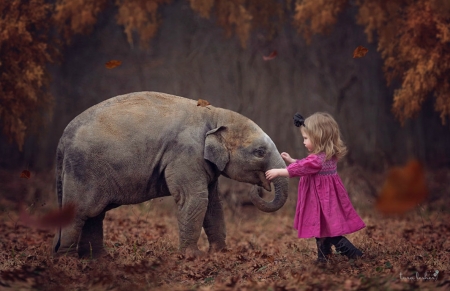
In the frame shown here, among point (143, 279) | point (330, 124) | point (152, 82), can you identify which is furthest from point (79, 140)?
point (152, 82)

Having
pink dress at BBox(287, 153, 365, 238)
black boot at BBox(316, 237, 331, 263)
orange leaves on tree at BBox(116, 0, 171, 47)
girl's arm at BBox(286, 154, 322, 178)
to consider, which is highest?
orange leaves on tree at BBox(116, 0, 171, 47)

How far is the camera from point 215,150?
24.7 feet

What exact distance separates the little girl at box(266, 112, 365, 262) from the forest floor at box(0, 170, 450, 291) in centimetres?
29

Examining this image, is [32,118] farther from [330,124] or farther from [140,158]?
[330,124]

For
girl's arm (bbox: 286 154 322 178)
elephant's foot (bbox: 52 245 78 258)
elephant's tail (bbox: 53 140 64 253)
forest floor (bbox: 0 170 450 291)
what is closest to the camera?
forest floor (bbox: 0 170 450 291)

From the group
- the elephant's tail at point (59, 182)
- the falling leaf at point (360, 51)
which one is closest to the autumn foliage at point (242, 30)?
the falling leaf at point (360, 51)

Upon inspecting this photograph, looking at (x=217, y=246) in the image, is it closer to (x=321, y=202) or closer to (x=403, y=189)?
(x=321, y=202)

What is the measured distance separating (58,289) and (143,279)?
0.78m

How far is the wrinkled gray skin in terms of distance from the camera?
24.7 ft

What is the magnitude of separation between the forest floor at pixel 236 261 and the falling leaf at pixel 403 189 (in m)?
Answer: 0.26

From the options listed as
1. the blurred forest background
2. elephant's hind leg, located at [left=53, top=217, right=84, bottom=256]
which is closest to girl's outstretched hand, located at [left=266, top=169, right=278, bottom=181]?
elephant's hind leg, located at [left=53, top=217, right=84, bottom=256]

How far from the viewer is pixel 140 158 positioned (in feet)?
24.7

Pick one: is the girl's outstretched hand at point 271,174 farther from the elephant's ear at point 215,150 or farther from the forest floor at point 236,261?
the forest floor at point 236,261

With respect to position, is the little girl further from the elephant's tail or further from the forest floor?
the elephant's tail
